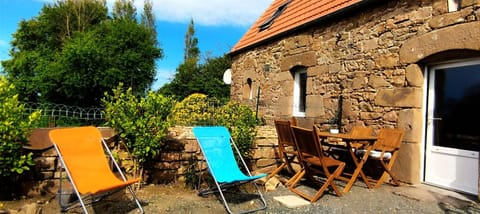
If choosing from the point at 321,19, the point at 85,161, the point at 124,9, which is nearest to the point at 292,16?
the point at 321,19

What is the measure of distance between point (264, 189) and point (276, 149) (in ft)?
4.14

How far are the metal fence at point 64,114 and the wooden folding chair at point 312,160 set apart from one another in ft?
9.63

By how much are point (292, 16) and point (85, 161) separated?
257 inches

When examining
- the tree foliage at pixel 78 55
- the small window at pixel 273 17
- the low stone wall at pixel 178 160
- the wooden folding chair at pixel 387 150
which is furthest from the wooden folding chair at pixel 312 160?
the small window at pixel 273 17

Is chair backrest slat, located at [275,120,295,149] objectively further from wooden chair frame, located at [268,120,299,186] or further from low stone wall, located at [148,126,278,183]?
low stone wall, located at [148,126,278,183]

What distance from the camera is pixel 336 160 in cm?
465

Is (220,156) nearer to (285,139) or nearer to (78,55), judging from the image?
(285,139)

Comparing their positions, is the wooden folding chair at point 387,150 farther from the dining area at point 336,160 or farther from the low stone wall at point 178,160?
the low stone wall at point 178,160

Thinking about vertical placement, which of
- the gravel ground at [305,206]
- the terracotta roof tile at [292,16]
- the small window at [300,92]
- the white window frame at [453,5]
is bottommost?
the gravel ground at [305,206]

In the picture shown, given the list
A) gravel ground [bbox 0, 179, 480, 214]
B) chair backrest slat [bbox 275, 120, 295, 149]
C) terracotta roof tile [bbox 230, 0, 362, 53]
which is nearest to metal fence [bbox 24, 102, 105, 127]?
gravel ground [bbox 0, 179, 480, 214]

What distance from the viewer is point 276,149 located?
592 cm

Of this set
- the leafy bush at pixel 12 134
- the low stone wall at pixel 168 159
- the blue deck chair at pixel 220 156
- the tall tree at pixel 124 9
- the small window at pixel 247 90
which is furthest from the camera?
the tall tree at pixel 124 9

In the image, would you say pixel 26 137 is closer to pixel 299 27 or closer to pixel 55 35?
pixel 299 27

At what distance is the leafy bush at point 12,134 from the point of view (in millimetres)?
3762
